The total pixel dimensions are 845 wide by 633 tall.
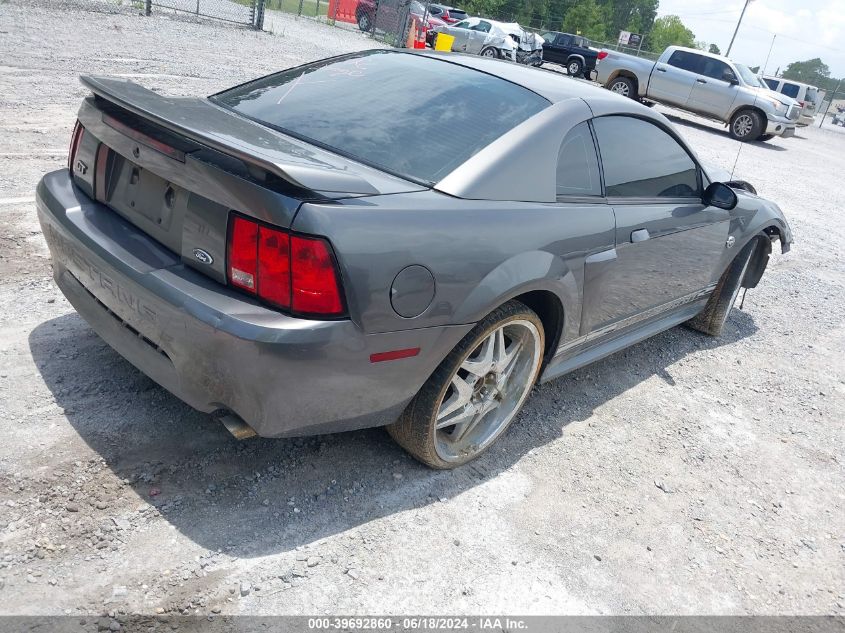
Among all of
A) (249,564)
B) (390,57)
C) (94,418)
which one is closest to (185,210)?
(94,418)

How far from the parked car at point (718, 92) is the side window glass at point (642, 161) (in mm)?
15370

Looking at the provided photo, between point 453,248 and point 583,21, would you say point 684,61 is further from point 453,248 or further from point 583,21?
point 583,21

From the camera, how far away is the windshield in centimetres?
1778

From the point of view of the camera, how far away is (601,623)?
2.43 meters

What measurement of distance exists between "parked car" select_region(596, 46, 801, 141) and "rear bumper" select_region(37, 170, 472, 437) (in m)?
17.6

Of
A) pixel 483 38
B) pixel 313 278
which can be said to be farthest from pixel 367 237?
pixel 483 38

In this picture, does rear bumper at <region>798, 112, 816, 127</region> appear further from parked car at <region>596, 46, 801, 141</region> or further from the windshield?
the windshield

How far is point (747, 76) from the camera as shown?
18.0 meters

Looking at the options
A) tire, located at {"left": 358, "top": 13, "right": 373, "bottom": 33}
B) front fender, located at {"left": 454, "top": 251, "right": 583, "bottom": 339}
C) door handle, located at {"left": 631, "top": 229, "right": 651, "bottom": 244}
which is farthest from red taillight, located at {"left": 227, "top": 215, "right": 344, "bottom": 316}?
tire, located at {"left": 358, "top": 13, "right": 373, "bottom": 33}

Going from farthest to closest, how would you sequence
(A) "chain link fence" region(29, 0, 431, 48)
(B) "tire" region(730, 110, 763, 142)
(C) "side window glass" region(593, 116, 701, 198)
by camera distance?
(B) "tire" region(730, 110, 763, 142), (A) "chain link fence" region(29, 0, 431, 48), (C) "side window glass" region(593, 116, 701, 198)

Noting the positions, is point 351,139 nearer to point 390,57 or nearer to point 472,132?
point 472,132

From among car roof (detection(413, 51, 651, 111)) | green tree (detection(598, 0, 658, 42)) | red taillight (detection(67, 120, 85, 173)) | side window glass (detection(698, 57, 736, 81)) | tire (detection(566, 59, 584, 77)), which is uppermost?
green tree (detection(598, 0, 658, 42))

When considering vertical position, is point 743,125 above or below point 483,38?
below

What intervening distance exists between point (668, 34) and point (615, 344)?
354ft
